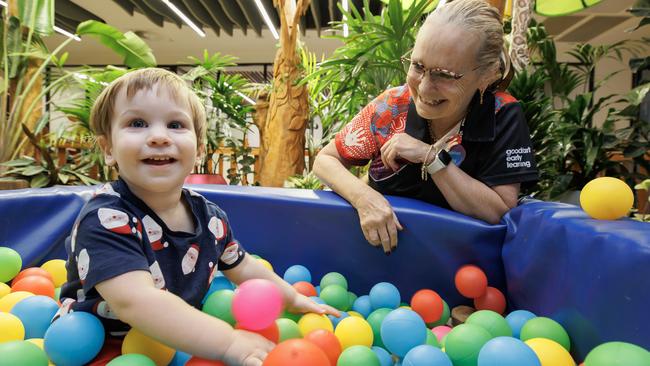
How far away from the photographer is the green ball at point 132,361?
80 cm

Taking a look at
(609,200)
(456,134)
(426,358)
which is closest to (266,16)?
(456,134)

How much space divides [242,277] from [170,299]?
365 mm

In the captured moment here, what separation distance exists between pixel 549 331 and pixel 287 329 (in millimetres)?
552

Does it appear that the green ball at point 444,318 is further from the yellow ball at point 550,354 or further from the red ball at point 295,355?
the red ball at point 295,355

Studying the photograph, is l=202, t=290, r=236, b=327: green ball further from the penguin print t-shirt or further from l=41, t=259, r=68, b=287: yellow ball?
l=41, t=259, r=68, b=287: yellow ball

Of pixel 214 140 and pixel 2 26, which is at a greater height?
pixel 2 26

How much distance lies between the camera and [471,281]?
49.7 inches

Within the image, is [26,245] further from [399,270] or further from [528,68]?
[528,68]

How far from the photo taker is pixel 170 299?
80 centimetres

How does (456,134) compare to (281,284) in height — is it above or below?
above

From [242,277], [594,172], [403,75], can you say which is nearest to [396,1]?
[403,75]

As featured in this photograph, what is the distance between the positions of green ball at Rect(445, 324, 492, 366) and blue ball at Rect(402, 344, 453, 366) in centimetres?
10

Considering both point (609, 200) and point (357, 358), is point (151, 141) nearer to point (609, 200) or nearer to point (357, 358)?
point (357, 358)

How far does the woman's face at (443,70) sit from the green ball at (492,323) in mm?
561
